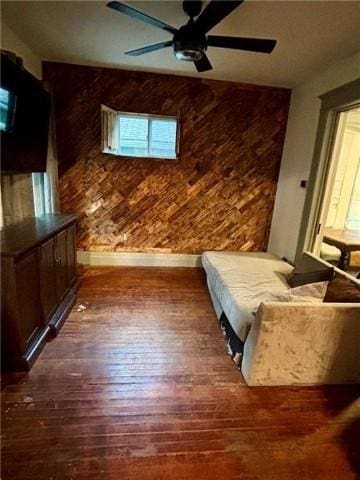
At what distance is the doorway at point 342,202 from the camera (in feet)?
10.6

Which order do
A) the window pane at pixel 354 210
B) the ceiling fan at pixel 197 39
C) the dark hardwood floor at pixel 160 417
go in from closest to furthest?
1. the dark hardwood floor at pixel 160 417
2. the ceiling fan at pixel 197 39
3. the window pane at pixel 354 210

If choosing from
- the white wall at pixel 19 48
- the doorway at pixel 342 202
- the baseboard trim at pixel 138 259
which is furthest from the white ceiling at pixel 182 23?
the baseboard trim at pixel 138 259

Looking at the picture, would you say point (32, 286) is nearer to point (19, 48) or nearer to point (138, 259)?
point (138, 259)

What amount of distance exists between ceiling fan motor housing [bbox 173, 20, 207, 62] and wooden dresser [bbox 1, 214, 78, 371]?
5.94 feet

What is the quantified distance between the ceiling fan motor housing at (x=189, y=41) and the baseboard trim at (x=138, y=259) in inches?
113

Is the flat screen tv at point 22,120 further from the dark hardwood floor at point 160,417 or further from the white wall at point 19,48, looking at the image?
the dark hardwood floor at point 160,417

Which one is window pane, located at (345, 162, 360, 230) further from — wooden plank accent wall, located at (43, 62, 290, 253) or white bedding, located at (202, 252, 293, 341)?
white bedding, located at (202, 252, 293, 341)

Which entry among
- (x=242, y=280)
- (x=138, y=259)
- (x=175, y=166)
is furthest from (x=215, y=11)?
(x=138, y=259)

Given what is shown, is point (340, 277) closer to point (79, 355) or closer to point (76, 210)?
point (79, 355)

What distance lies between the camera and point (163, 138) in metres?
4.09

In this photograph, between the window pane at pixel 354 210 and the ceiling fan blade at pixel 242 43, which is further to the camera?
the window pane at pixel 354 210

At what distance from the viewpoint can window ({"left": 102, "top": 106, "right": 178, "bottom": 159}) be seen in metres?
3.96

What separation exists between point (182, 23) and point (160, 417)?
10.1 ft

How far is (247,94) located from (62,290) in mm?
3566
